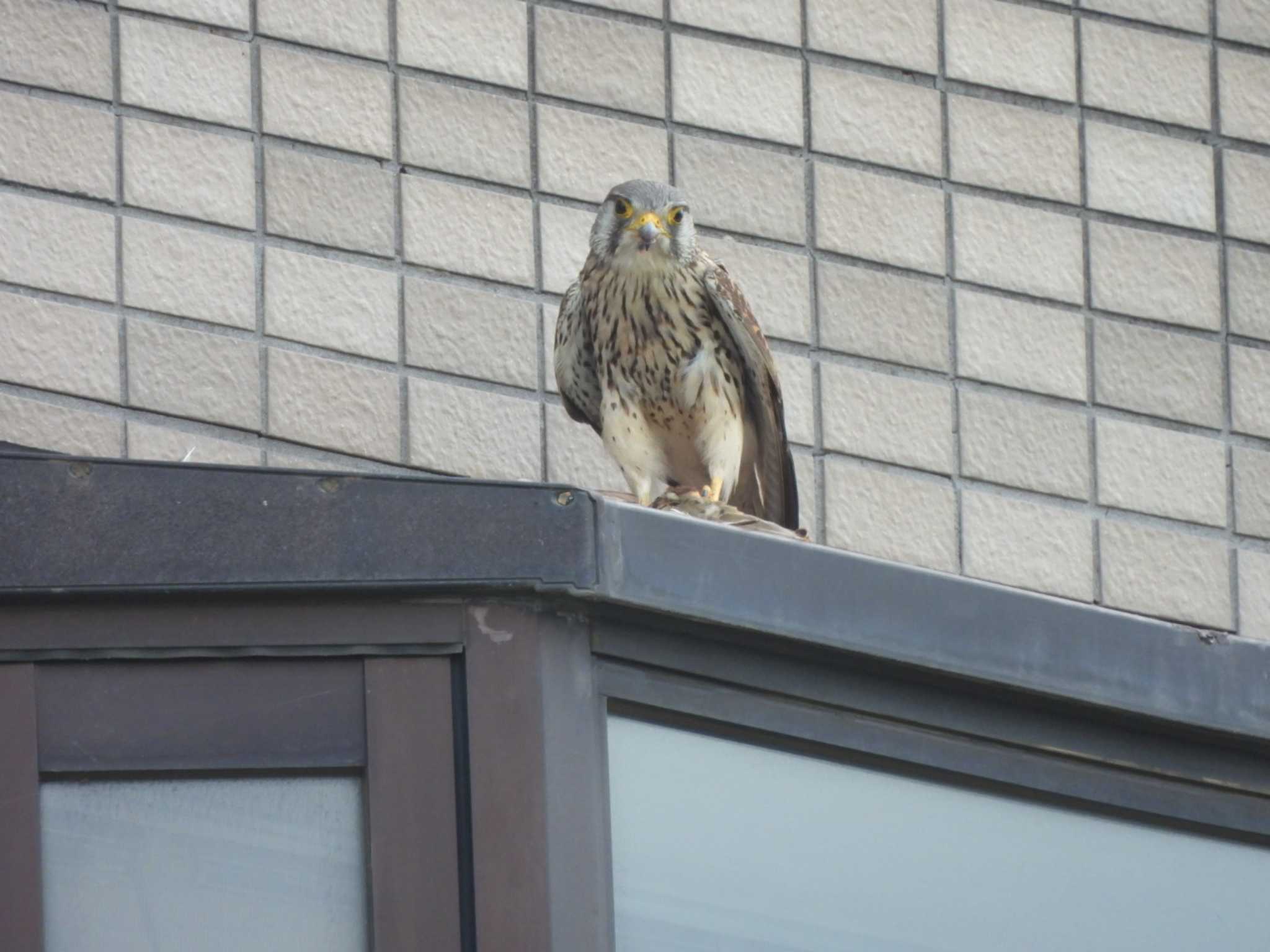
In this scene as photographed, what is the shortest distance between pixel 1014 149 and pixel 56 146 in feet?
6.67

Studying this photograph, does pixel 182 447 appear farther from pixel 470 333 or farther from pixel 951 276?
pixel 951 276

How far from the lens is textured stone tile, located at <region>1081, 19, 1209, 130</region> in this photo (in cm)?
604

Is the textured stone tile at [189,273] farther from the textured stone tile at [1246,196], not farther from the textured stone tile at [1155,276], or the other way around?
the textured stone tile at [1246,196]

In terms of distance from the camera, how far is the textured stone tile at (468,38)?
5340 mm

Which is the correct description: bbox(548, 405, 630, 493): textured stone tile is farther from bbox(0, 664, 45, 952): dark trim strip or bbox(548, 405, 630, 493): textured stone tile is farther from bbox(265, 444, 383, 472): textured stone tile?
bbox(0, 664, 45, 952): dark trim strip

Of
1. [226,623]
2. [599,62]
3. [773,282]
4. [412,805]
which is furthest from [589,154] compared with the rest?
[412,805]

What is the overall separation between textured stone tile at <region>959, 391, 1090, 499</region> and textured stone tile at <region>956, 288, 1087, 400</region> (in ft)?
0.15

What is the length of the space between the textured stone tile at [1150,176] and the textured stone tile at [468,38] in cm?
129

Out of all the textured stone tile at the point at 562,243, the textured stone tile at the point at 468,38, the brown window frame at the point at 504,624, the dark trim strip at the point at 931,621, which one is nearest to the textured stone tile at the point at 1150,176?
the textured stone tile at the point at 562,243

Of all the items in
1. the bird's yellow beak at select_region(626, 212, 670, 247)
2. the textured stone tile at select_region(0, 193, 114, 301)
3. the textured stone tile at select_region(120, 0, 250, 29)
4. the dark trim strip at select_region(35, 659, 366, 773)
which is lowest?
the dark trim strip at select_region(35, 659, 366, 773)

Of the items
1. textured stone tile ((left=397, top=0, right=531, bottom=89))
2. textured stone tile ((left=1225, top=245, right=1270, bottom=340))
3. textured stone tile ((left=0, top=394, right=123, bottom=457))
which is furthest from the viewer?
textured stone tile ((left=1225, top=245, right=1270, bottom=340))

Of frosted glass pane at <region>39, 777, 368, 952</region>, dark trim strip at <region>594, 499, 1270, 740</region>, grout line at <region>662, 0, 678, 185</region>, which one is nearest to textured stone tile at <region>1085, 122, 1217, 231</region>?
grout line at <region>662, 0, 678, 185</region>

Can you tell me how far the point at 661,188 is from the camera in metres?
5.14

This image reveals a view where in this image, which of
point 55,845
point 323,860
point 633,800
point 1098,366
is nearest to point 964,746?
point 633,800
